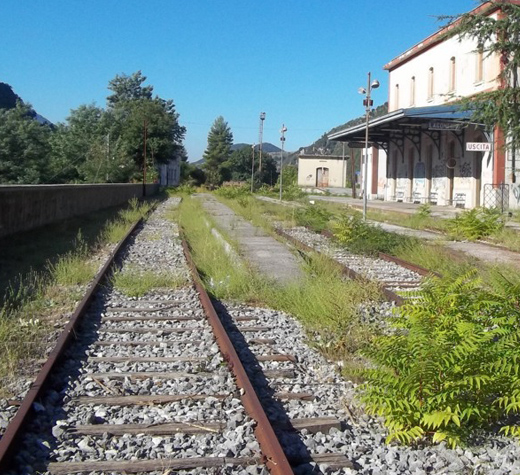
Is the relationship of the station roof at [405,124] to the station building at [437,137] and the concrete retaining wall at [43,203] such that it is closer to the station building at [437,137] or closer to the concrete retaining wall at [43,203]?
the station building at [437,137]

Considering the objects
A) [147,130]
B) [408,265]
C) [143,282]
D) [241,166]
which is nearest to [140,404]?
[143,282]

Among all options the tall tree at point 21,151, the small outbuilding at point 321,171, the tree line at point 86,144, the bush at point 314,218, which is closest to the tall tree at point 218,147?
the small outbuilding at point 321,171

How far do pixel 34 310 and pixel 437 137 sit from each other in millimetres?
34070

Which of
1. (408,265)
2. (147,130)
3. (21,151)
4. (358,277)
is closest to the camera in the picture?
(358,277)

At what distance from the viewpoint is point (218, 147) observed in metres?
138

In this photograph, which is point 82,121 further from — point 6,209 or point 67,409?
point 67,409

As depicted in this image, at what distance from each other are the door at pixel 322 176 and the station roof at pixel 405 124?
180 ft

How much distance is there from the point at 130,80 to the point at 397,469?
410ft

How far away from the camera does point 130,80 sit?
12294 cm

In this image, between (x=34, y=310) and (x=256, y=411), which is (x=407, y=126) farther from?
(x=256, y=411)

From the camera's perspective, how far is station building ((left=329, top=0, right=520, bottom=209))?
3142cm

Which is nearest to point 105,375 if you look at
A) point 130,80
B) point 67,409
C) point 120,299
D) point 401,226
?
point 67,409

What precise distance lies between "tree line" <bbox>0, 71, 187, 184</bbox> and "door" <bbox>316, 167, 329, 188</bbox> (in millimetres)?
21645

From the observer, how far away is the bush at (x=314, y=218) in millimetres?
22203
